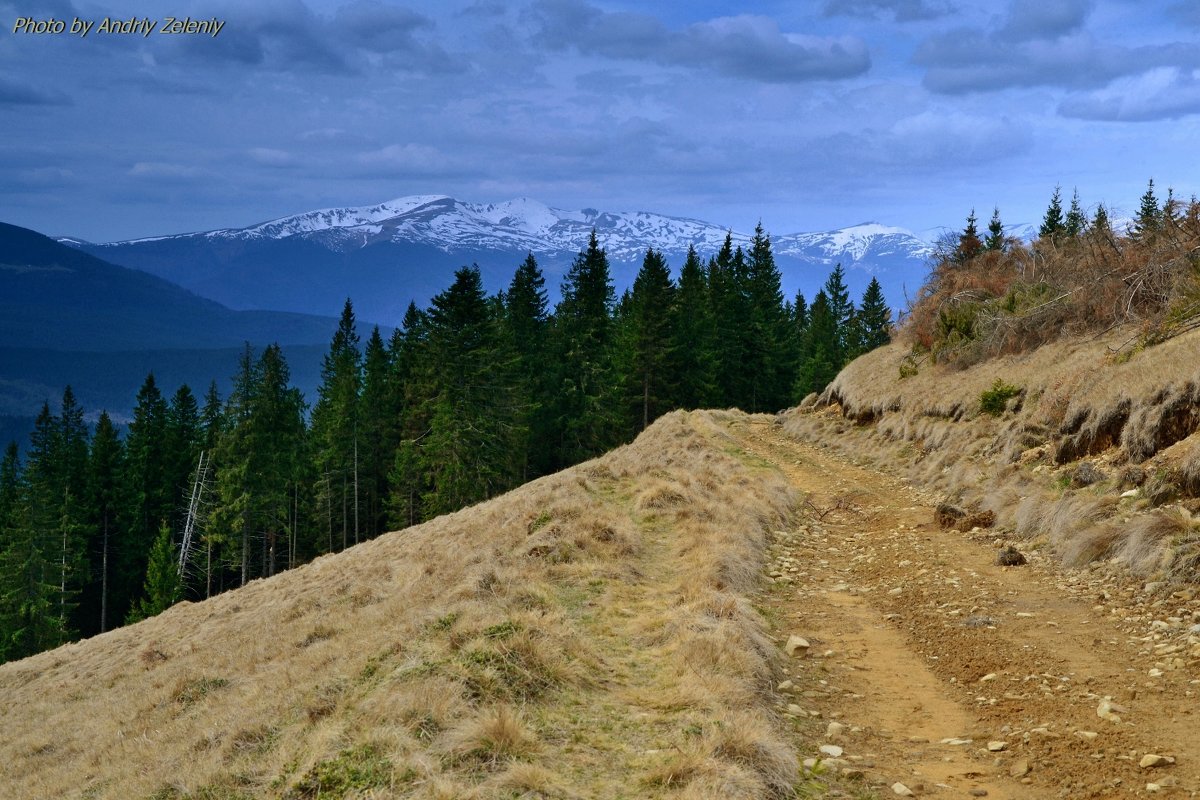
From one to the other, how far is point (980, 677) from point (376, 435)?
53024 mm

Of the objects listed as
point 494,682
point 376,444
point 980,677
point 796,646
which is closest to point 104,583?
point 376,444

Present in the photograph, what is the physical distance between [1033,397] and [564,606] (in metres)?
13.1

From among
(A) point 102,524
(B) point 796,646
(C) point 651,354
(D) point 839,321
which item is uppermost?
(D) point 839,321

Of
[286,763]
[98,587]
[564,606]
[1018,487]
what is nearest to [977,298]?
[1018,487]

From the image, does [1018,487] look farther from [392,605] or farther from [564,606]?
[392,605]

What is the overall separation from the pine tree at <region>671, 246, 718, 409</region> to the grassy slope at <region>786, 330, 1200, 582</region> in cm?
2882

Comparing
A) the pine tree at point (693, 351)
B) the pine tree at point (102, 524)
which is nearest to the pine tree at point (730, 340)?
the pine tree at point (693, 351)

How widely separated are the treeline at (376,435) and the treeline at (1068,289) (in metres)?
22.2

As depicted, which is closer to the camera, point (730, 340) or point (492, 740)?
point (492, 740)

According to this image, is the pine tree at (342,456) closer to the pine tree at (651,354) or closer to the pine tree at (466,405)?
the pine tree at (466,405)

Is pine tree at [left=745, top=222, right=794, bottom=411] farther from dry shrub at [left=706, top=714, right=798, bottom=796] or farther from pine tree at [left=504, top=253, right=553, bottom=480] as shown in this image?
dry shrub at [left=706, top=714, right=798, bottom=796]

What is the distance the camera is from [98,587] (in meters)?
55.8

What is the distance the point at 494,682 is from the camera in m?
6.43

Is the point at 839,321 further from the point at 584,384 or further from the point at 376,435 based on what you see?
the point at 376,435
